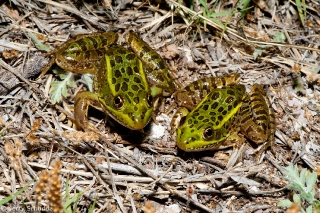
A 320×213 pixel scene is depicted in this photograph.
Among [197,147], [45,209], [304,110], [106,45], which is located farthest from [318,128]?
[45,209]

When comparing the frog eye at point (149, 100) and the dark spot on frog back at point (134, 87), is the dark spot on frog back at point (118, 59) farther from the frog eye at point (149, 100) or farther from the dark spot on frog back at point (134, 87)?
the frog eye at point (149, 100)

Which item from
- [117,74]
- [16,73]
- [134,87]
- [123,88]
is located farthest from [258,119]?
[16,73]

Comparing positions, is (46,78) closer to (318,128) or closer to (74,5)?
(74,5)

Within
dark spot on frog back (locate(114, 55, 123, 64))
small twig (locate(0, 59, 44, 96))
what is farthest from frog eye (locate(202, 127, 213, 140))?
small twig (locate(0, 59, 44, 96))

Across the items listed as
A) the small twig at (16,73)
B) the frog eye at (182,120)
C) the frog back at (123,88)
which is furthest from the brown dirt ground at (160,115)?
the frog back at (123,88)

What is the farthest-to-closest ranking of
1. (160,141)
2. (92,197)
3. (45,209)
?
(160,141)
(92,197)
(45,209)

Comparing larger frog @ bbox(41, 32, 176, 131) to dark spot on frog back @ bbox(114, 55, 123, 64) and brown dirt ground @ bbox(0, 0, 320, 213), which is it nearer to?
dark spot on frog back @ bbox(114, 55, 123, 64)

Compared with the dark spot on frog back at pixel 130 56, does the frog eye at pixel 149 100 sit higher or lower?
lower
